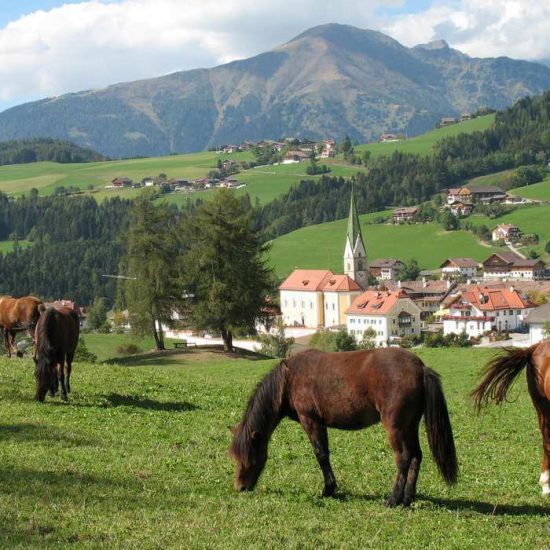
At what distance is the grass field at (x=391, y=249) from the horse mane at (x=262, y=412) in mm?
159418

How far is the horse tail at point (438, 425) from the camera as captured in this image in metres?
11.6

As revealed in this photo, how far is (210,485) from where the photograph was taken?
12688 mm

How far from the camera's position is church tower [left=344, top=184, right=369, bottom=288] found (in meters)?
150

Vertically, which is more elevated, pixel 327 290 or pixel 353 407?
pixel 327 290

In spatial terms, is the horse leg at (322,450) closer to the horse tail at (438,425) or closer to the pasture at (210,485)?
the pasture at (210,485)

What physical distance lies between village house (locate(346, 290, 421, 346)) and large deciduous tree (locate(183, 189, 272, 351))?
74.4m

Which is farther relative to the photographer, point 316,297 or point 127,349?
point 316,297

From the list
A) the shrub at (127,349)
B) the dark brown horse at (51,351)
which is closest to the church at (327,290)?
the shrub at (127,349)

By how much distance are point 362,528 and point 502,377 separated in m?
3.96

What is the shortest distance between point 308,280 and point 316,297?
3402 mm

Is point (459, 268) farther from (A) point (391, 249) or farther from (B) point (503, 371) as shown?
(B) point (503, 371)

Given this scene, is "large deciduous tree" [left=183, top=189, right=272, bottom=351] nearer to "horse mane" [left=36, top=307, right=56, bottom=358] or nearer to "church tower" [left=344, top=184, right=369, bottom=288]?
"horse mane" [left=36, top=307, right=56, bottom=358]

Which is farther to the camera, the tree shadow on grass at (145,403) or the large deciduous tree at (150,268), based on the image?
the large deciduous tree at (150,268)

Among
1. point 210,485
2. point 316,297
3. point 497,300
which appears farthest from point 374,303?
point 210,485
